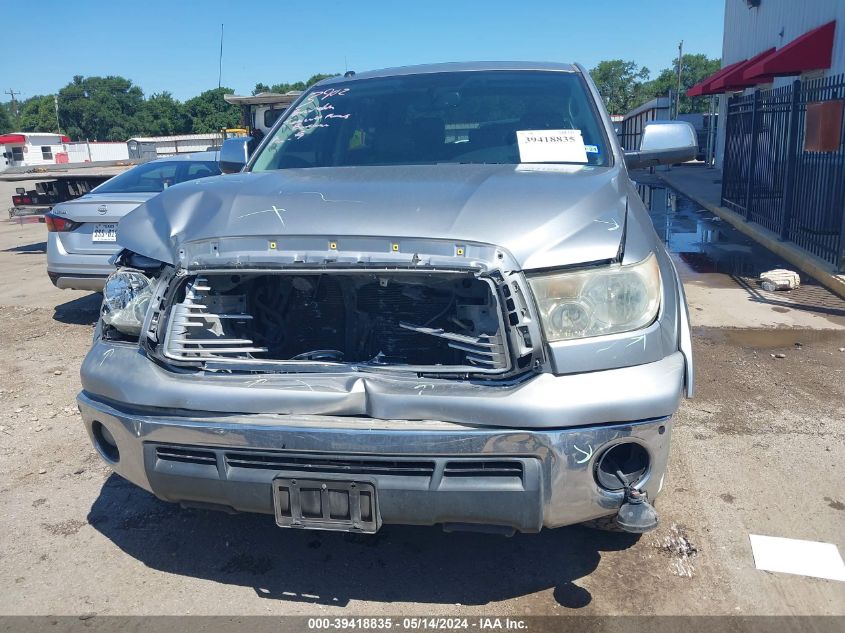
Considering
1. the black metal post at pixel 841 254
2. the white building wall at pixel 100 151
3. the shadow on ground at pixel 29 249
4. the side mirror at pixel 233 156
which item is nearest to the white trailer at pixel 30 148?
the white building wall at pixel 100 151

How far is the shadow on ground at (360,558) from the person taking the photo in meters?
2.95

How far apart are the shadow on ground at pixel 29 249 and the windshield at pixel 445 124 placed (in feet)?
32.2

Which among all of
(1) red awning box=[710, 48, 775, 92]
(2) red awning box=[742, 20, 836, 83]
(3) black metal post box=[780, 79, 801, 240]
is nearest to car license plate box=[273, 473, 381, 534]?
(3) black metal post box=[780, 79, 801, 240]

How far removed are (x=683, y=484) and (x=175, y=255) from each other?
8.37ft

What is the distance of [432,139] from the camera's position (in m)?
3.95

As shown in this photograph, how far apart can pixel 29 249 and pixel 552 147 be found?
11765mm

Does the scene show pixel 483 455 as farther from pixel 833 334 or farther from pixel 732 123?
pixel 732 123

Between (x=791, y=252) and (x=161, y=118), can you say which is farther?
(x=161, y=118)

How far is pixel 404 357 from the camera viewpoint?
2.92 m

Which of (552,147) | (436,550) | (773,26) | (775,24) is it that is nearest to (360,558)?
(436,550)

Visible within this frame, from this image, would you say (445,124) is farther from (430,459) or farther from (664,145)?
(430,459)

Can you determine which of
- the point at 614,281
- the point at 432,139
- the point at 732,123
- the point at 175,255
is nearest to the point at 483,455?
the point at 614,281

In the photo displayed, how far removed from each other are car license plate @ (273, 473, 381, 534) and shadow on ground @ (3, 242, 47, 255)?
37.5ft

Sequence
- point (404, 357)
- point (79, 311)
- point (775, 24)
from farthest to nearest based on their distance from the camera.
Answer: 1. point (775, 24)
2. point (79, 311)
3. point (404, 357)
